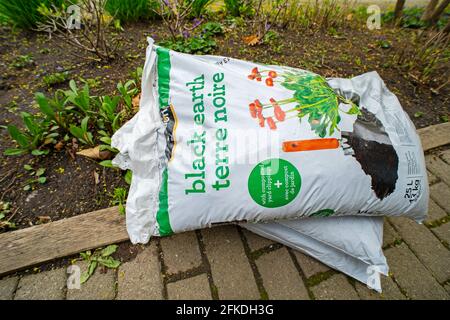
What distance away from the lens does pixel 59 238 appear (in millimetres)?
1062

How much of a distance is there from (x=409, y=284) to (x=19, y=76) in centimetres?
234

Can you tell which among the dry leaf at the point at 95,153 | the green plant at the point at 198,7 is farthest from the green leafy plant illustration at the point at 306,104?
the green plant at the point at 198,7

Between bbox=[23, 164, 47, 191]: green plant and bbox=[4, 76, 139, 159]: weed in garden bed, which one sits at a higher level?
bbox=[4, 76, 139, 159]: weed in garden bed

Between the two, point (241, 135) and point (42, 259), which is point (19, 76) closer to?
point (42, 259)

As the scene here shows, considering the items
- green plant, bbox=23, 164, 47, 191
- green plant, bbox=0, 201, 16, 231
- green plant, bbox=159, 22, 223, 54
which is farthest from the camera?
green plant, bbox=159, 22, 223, 54

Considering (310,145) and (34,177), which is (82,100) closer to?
(34,177)

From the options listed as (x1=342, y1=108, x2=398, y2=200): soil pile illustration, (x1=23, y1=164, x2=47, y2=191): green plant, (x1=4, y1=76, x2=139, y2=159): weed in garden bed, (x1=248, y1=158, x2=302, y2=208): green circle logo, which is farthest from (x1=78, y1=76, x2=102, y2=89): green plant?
(x1=342, y1=108, x2=398, y2=200): soil pile illustration

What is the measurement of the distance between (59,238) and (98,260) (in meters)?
0.18

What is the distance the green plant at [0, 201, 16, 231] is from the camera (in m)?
1.09

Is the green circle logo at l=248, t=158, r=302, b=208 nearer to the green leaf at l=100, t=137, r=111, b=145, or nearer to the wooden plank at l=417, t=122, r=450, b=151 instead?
the green leaf at l=100, t=137, r=111, b=145

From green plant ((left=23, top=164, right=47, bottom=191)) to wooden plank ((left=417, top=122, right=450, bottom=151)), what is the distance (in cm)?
202

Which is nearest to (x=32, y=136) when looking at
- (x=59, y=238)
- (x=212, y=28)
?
(x=59, y=238)

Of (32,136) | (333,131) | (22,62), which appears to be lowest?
(32,136)
